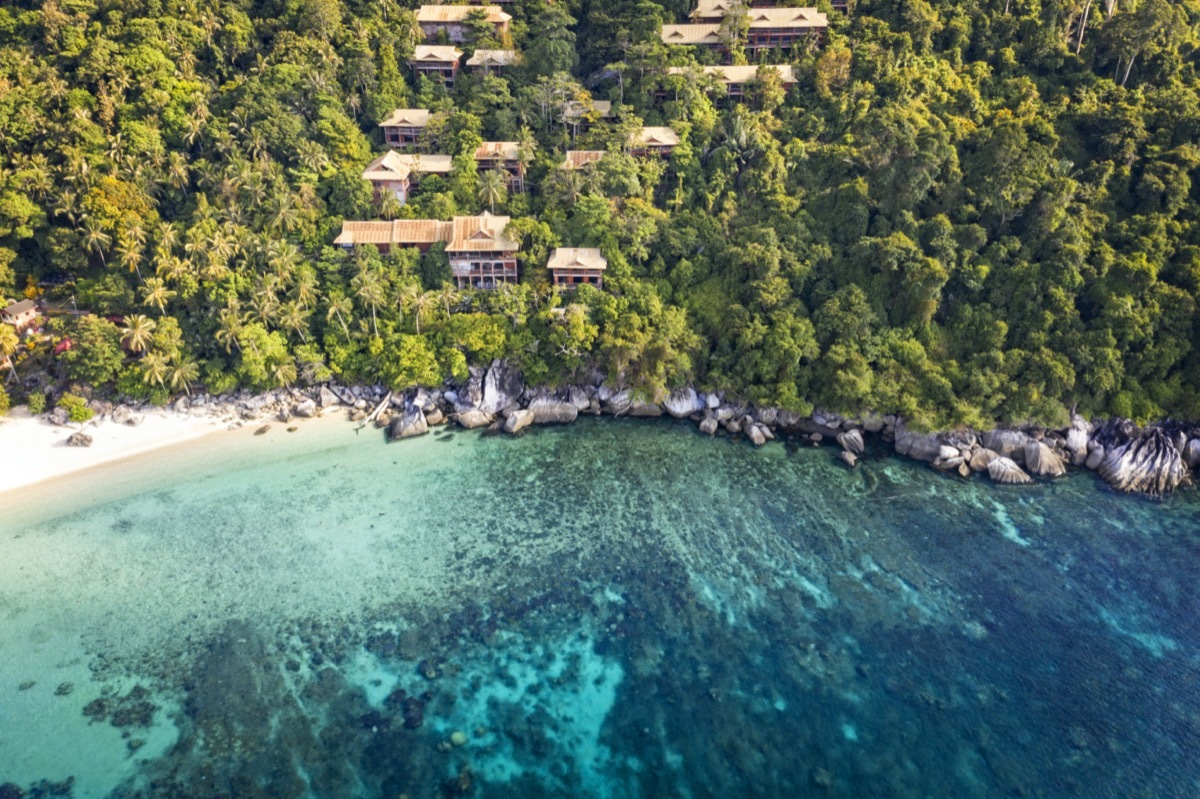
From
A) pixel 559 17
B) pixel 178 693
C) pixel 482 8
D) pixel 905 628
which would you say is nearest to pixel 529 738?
pixel 178 693

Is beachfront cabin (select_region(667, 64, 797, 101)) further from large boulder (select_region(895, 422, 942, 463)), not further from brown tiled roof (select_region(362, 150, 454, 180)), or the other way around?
large boulder (select_region(895, 422, 942, 463))

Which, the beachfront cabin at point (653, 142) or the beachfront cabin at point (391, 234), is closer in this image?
the beachfront cabin at point (391, 234)

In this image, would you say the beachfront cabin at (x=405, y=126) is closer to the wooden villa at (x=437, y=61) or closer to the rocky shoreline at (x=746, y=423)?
the wooden villa at (x=437, y=61)

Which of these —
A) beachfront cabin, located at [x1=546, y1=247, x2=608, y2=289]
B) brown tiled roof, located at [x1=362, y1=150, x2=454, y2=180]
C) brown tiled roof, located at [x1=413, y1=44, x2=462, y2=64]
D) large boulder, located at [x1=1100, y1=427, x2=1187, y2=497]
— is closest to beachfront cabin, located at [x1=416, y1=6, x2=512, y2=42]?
brown tiled roof, located at [x1=413, y1=44, x2=462, y2=64]

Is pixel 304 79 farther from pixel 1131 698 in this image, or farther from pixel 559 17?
pixel 1131 698

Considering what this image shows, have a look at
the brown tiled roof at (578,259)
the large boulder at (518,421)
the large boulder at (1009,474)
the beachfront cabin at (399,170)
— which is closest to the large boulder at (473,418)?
the large boulder at (518,421)

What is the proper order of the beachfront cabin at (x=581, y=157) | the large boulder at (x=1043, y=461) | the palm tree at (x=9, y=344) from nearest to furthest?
the large boulder at (x=1043, y=461) → the palm tree at (x=9, y=344) → the beachfront cabin at (x=581, y=157)

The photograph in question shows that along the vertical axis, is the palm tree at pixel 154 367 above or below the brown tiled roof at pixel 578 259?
below
